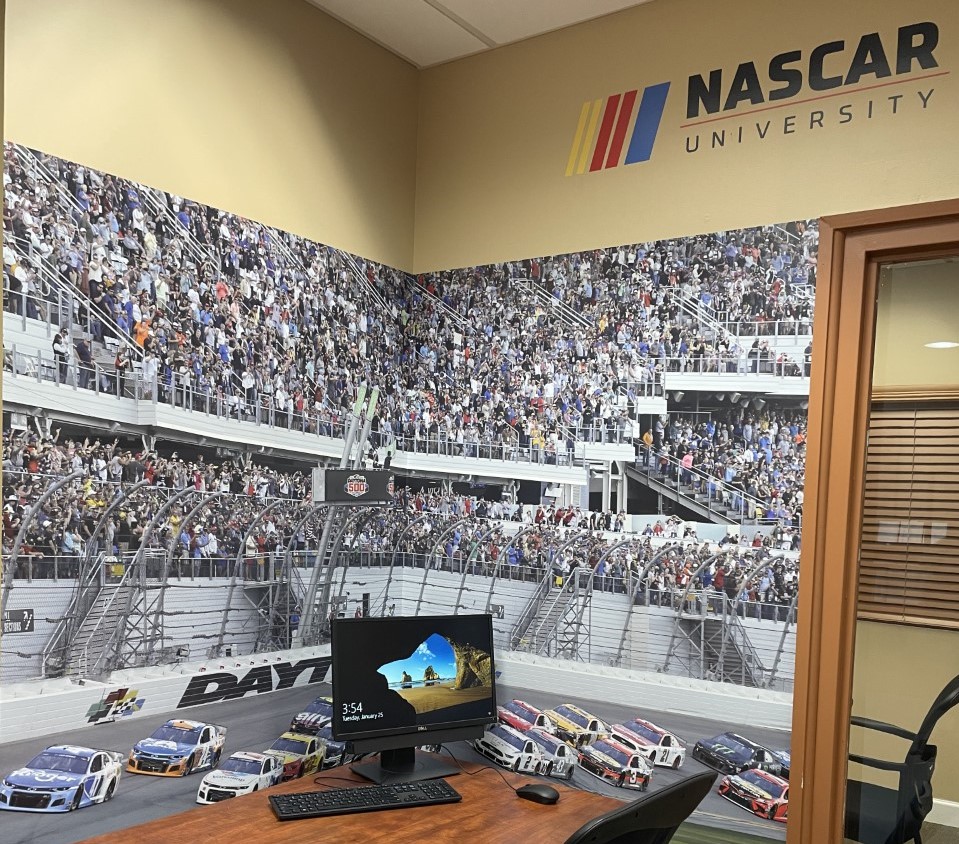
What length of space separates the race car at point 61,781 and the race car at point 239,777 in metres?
0.28

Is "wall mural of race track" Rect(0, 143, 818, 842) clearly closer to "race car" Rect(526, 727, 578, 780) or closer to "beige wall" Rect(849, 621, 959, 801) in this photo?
"race car" Rect(526, 727, 578, 780)

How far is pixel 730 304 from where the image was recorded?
2.55 meters

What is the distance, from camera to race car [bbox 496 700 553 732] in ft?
9.27

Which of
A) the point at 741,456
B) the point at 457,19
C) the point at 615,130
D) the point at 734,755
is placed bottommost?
the point at 734,755

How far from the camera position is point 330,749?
9.07 ft

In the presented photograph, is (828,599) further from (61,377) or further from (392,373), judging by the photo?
(61,377)

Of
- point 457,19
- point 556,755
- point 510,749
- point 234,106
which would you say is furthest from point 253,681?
point 457,19

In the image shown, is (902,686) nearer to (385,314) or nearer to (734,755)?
(734,755)

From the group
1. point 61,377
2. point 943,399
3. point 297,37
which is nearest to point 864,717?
point 943,399

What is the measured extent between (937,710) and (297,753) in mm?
1784

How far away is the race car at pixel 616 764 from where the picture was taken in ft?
8.57

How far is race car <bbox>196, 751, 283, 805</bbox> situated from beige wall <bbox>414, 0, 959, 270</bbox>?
5.71ft


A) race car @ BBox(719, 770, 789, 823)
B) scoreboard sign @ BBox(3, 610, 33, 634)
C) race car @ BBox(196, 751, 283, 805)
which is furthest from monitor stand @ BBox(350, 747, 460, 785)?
scoreboard sign @ BBox(3, 610, 33, 634)

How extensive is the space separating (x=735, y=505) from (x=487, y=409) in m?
0.93
